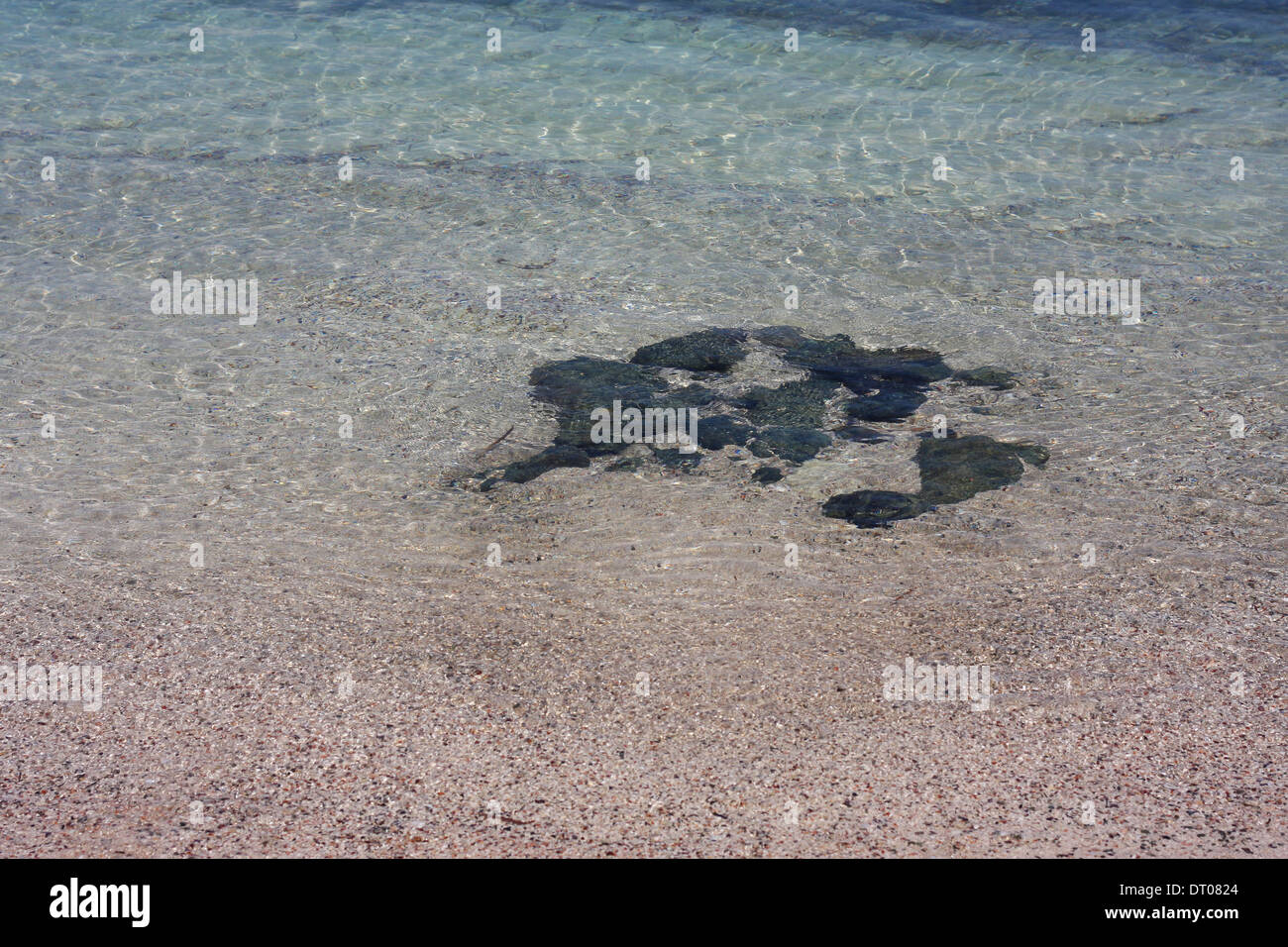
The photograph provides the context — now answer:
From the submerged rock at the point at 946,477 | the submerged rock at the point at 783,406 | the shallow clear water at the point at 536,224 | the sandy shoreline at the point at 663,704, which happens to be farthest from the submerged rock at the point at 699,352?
the sandy shoreline at the point at 663,704

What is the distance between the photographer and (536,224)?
31.6 feet

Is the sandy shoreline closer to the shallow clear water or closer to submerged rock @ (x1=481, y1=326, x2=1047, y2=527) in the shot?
submerged rock @ (x1=481, y1=326, x2=1047, y2=527)

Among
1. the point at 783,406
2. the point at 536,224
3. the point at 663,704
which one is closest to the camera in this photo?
the point at 663,704

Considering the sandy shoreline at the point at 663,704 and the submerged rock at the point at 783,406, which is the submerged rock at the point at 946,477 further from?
the sandy shoreline at the point at 663,704

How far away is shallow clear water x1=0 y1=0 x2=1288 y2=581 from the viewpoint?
246 inches

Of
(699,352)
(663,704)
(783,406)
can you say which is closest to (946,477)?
(783,406)

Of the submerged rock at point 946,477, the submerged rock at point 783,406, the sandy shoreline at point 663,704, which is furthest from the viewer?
the submerged rock at point 783,406

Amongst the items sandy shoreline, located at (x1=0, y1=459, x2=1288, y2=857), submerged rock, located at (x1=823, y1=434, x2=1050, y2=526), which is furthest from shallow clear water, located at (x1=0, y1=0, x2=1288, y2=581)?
sandy shoreline, located at (x1=0, y1=459, x2=1288, y2=857)

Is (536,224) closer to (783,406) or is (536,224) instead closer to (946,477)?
(783,406)

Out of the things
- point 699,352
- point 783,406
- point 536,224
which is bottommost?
point 783,406

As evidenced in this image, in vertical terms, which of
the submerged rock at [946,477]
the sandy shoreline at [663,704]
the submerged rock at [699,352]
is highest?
the submerged rock at [699,352]

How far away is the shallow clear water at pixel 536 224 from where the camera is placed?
6238 millimetres

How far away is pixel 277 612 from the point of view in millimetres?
4832

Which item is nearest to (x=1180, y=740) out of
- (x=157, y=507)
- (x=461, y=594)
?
(x=461, y=594)
